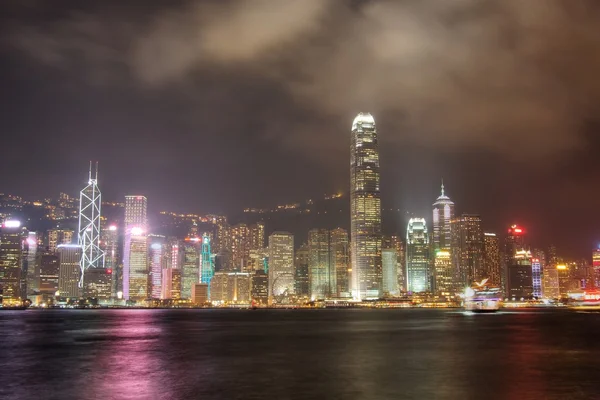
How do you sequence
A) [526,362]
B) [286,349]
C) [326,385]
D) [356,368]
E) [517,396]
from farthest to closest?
[286,349]
[526,362]
[356,368]
[326,385]
[517,396]

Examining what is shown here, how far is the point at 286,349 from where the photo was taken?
70.3 m

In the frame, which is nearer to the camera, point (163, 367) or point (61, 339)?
point (163, 367)

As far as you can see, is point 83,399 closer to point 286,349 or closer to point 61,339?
point 286,349

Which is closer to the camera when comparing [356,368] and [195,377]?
[195,377]

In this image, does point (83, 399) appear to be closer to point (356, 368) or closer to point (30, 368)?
point (30, 368)

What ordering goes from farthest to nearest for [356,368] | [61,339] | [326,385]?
[61,339], [356,368], [326,385]

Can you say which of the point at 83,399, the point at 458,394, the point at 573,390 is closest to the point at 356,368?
the point at 458,394

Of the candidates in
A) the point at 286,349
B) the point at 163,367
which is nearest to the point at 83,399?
the point at 163,367

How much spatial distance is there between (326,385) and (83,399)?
50.0 feet

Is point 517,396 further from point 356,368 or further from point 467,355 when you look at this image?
point 467,355

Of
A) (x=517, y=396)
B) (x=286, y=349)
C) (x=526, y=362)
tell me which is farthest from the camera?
(x=286, y=349)

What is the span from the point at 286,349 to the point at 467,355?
19.8 meters

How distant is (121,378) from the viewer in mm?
45094

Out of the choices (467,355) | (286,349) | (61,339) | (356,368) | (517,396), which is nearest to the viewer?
(517,396)
